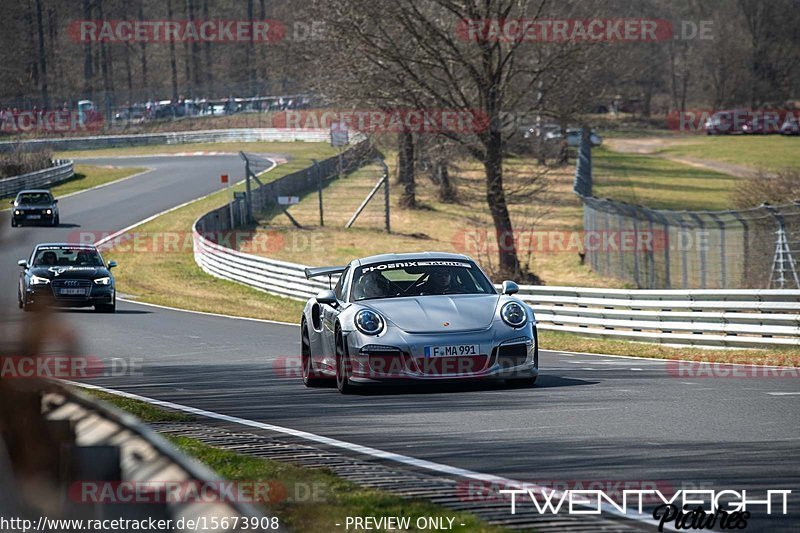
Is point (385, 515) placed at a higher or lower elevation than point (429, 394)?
higher

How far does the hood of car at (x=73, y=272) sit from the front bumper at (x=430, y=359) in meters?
13.9

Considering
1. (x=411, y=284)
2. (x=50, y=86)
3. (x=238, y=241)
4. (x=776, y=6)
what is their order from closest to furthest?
(x=411, y=284)
(x=238, y=241)
(x=50, y=86)
(x=776, y=6)

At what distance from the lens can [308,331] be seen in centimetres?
1294

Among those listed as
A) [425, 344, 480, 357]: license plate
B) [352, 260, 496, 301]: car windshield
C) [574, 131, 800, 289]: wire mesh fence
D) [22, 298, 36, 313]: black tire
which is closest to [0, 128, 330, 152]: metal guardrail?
[574, 131, 800, 289]: wire mesh fence

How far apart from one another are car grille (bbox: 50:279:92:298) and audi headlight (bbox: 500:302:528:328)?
1480cm

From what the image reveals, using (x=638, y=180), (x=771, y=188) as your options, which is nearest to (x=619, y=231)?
(x=771, y=188)

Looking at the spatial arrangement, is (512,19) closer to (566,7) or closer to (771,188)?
(566,7)

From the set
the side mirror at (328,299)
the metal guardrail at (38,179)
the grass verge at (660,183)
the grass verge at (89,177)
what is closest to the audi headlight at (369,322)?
the side mirror at (328,299)

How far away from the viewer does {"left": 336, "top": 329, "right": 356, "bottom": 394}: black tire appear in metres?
11.3

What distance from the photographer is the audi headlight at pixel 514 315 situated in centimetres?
1120

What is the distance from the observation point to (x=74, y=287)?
2425 centimetres

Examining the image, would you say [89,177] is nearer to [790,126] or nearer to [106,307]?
[106,307]

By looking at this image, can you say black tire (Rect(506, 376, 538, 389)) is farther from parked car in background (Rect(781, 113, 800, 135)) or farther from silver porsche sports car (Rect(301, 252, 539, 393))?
parked car in background (Rect(781, 113, 800, 135))

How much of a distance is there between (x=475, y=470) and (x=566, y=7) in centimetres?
2611
